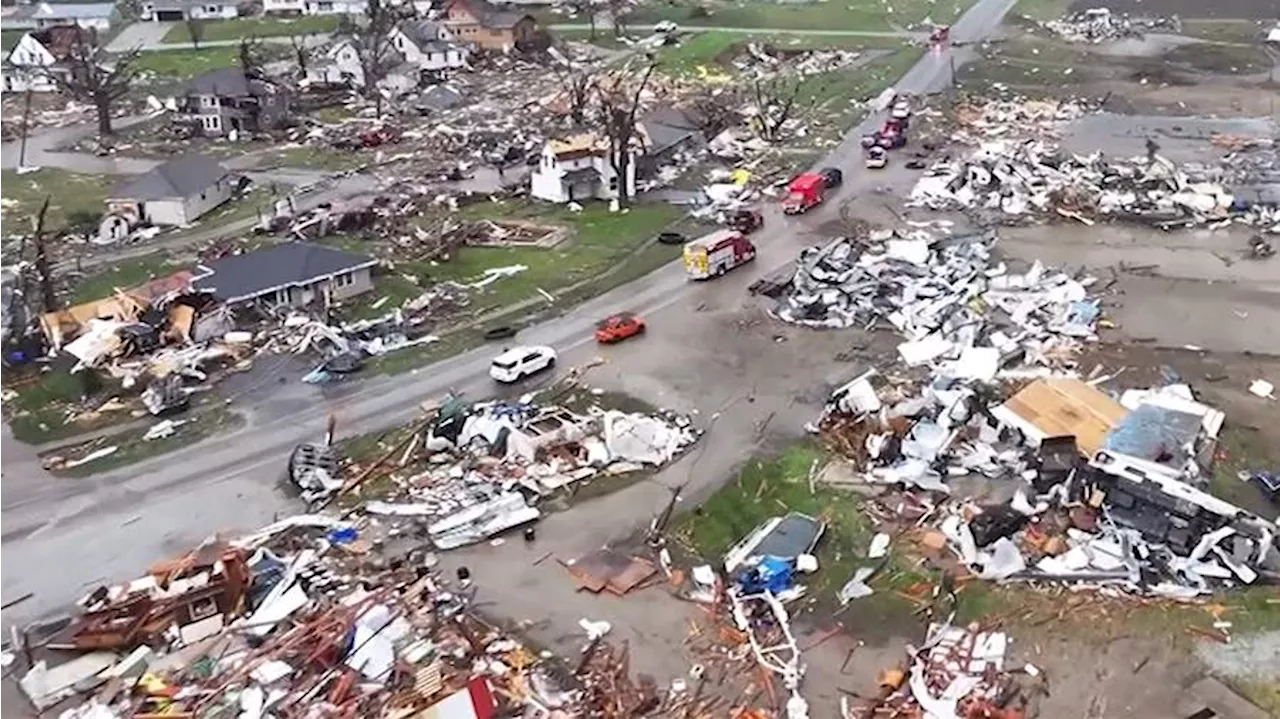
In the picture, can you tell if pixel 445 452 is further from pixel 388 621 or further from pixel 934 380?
pixel 934 380

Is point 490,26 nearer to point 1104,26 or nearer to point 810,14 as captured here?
point 810,14

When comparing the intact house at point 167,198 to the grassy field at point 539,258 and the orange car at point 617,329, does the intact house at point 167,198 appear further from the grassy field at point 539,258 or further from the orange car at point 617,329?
the orange car at point 617,329

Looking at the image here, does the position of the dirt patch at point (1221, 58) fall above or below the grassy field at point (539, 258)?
above

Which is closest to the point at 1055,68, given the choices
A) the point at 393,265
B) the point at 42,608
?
the point at 393,265

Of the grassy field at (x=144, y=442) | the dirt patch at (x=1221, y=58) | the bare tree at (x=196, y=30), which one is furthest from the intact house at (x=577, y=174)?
the bare tree at (x=196, y=30)

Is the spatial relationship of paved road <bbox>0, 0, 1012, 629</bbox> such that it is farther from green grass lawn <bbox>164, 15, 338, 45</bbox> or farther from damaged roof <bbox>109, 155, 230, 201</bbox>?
green grass lawn <bbox>164, 15, 338, 45</bbox>

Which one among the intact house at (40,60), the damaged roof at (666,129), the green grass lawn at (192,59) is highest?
the damaged roof at (666,129)

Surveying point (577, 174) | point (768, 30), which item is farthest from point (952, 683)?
point (768, 30)
